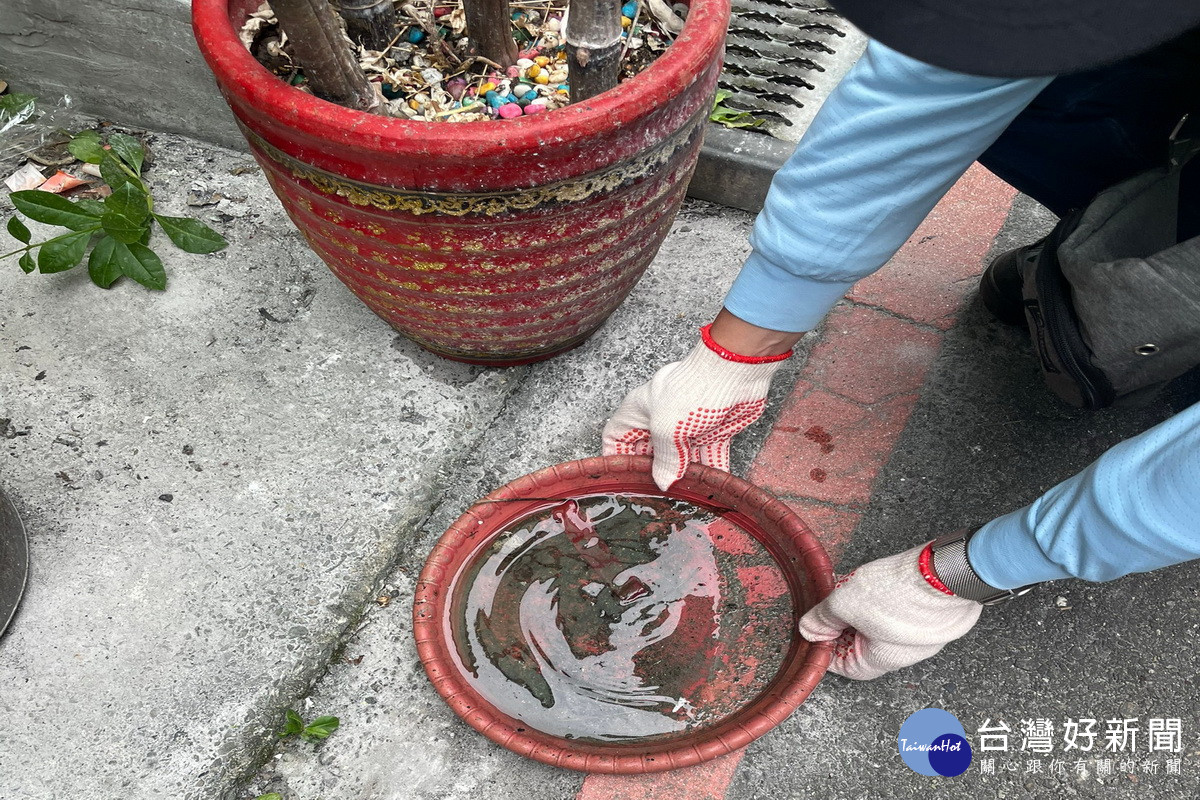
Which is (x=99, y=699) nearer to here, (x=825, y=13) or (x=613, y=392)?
(x=613, y=392)

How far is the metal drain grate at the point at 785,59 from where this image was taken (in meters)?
2.25

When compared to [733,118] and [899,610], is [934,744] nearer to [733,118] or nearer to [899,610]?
[899,610]

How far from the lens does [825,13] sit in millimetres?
2426

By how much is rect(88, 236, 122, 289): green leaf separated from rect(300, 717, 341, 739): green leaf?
42.8 inches

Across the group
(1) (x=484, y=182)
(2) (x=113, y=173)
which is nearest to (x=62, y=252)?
(2) (x=113, y=173)

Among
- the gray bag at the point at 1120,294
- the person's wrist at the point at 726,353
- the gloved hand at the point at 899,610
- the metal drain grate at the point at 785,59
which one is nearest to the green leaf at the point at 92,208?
the person's wrist at the point at 726,353

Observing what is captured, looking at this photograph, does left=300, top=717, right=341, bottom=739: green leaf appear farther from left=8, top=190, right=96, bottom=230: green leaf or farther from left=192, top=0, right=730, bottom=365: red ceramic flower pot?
left=8, top=190, right=96, bottom=230: green leaf

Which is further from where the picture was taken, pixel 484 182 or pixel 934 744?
pixel 934 744

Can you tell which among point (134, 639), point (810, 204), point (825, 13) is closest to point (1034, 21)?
point (810, 204)

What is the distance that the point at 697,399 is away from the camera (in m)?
1.46

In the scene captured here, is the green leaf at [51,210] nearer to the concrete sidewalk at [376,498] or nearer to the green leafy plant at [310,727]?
the concrete sidewalk at [376,498]

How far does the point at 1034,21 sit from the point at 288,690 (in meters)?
1.41

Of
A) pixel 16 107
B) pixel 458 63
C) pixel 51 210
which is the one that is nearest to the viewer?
pixel 458 63

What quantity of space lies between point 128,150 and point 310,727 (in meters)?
1.48
